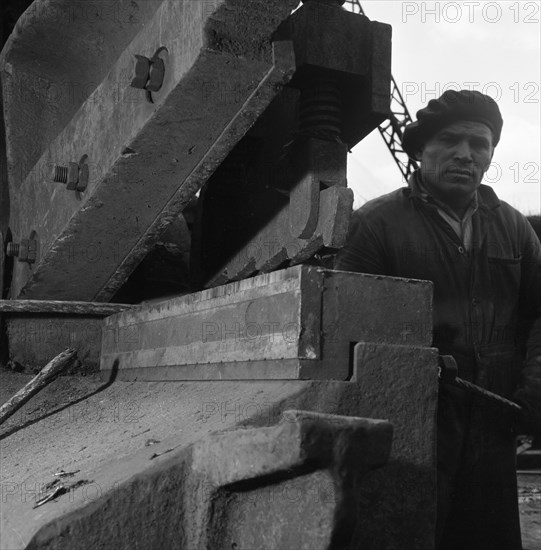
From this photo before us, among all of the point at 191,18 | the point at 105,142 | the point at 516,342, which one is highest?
the point at 191,18

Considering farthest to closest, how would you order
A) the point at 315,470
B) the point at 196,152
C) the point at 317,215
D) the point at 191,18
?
the point at 317,215
the point at 196,152
the point at 191,18
the point at 315,470

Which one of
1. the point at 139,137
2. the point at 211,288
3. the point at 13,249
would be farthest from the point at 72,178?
the point at 211,288

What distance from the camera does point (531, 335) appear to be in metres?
3.18

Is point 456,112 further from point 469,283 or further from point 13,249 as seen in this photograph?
point 13,249

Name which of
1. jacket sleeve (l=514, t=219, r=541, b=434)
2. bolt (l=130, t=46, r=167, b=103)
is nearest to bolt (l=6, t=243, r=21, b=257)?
bolt (l=130, t=46, r=167, b=103)

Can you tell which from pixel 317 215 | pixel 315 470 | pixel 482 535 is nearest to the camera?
pixel 315 470

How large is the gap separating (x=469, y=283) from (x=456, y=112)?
2.61 ft

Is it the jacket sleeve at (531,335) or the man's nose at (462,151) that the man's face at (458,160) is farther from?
the jacket sleeve at (531,335)

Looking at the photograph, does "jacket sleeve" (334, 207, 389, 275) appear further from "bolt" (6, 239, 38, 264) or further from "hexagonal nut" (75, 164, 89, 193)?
"bolt" (6, 239, 38, 264)

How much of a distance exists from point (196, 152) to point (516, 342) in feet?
5.83

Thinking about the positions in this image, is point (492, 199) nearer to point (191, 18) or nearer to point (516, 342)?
point (516, 342)

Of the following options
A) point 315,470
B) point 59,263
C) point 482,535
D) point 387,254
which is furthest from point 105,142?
point 482,535

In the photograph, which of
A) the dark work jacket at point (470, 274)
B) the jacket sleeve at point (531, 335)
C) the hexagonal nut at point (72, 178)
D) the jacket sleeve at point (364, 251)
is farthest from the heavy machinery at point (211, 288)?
the jacket sleeve at point (531, 335)

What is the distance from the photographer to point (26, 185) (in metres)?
3.15
